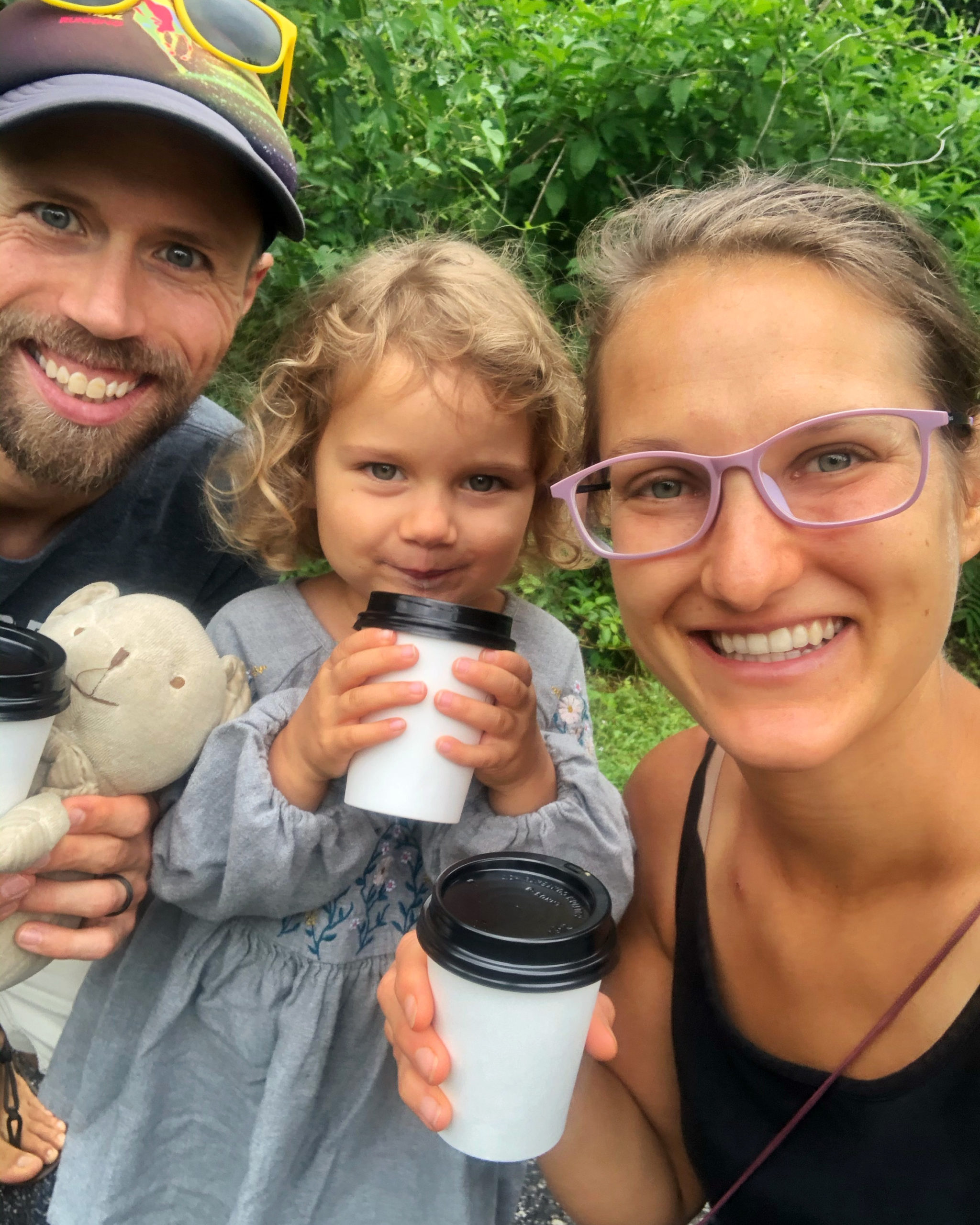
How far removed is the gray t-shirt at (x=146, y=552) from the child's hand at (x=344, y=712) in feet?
2.66

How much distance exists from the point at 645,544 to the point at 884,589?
33 cm

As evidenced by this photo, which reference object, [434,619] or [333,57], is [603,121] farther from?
[434,619]

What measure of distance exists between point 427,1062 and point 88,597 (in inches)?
38.7

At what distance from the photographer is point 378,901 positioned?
65.0 inches

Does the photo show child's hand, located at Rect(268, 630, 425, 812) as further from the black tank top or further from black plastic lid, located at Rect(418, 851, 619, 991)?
the black tank top

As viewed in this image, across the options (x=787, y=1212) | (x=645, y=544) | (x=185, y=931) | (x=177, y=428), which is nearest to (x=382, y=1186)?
(x=185, y=931)

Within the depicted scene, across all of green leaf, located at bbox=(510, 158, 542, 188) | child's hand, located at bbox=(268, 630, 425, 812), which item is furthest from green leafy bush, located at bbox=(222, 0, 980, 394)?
child's hand, located at bbox=(268, 630, 425, 812)

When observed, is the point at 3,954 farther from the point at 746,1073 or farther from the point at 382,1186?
the point at 746,1073

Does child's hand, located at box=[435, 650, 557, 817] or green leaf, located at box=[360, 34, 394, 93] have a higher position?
green leaf, located at box=[360, 34, 394, 93]

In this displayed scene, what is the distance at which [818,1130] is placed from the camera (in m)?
1.41

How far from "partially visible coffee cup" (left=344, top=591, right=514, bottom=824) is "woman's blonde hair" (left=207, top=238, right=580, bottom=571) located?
0.60 meters

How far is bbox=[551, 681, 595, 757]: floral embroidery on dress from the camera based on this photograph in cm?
182

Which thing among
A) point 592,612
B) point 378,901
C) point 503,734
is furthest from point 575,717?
point 592,612

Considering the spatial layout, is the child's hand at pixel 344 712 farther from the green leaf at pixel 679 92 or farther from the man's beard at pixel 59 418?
the green leaf at pixel 679 92
